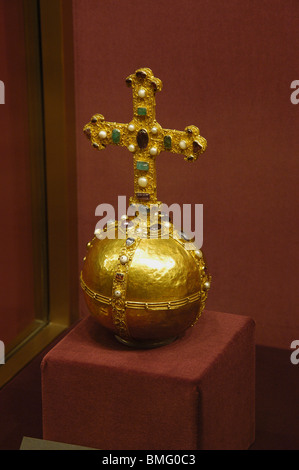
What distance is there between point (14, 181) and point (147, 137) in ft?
2.78

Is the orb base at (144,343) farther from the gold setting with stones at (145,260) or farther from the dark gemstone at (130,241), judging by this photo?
the dark gemstone at (130,241)

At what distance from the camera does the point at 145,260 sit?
1561mm

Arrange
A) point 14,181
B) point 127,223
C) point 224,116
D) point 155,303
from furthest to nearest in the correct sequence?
1. point 14,181
2. point 224,116
3. point 127,223
4. point 155,303

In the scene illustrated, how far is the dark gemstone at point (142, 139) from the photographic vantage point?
1.62 metres

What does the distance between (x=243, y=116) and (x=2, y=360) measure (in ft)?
3.61

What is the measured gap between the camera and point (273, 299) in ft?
7.63

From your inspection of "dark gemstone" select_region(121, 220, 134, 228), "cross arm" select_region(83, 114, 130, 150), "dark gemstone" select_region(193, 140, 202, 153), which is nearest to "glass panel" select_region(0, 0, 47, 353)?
"cross arm" select_region(83, 114, 130, 150)

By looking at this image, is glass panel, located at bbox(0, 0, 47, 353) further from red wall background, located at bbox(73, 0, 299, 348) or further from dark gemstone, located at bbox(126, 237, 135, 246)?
dark gemstone, located at bbox(126, 237, 135, 246)

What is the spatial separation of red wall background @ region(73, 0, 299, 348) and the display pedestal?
59 centimetres

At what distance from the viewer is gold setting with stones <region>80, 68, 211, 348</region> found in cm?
155

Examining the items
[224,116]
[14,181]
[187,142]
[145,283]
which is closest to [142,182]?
[187,142]

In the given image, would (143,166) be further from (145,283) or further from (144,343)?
(144,343)

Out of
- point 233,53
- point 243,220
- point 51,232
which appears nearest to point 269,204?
point 243,220

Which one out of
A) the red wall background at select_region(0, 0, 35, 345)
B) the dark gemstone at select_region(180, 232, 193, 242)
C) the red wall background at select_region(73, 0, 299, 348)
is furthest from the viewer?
the red wall background at select_region(0, 0, 35, 345)
